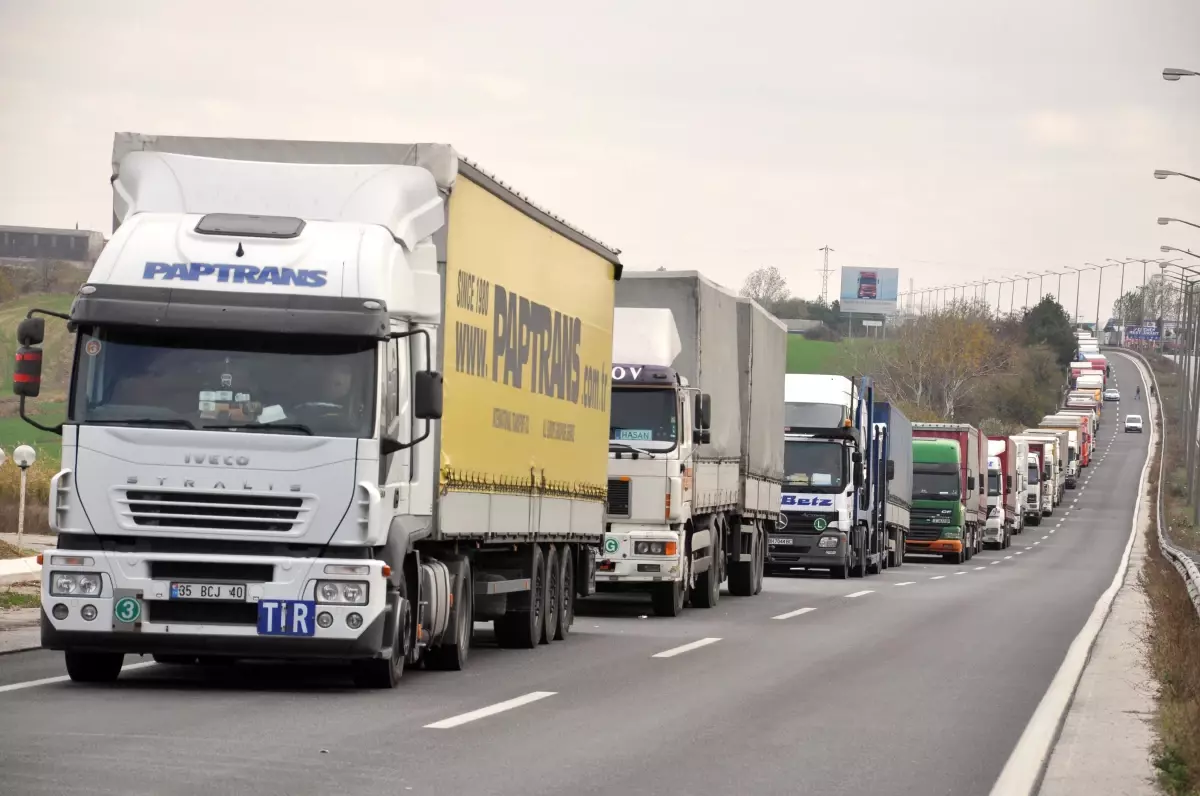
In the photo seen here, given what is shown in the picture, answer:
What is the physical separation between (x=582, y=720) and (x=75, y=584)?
332 centimetres

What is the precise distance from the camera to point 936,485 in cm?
5356

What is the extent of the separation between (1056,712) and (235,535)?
223 inches

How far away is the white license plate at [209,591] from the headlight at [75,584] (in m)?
0.50

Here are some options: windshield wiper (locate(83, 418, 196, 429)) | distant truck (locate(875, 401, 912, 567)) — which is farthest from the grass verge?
distant truck (locate(875, 401, 912, 567))

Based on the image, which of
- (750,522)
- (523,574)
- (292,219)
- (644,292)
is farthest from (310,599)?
(750,522)

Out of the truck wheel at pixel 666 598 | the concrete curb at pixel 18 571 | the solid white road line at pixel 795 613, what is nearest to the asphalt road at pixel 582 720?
the truck wheel at pixel 666 598

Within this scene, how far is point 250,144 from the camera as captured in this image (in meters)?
13.7

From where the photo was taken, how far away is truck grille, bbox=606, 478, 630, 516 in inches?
907

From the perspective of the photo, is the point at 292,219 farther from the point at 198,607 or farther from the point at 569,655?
the point at 569,655

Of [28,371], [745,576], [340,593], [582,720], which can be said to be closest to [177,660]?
[340,593]

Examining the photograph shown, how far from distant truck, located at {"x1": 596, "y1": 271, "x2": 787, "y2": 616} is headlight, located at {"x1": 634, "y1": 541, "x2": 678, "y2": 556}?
1cm

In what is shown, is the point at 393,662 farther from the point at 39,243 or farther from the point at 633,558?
the point at 39,243

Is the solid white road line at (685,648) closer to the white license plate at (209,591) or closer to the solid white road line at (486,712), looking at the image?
the solid white road line at (486,712)

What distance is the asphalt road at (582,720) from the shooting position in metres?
9.30
